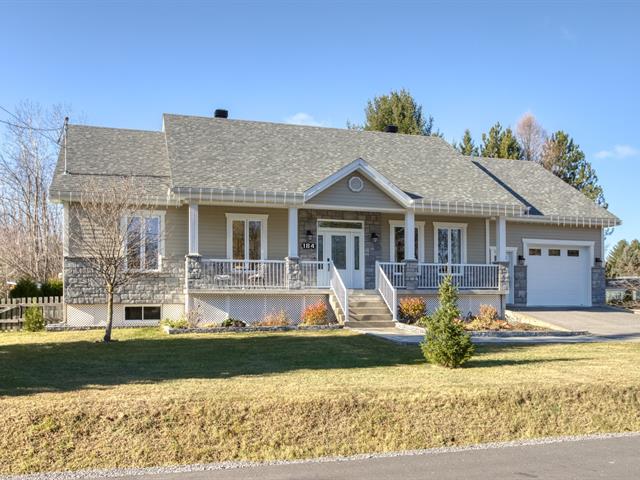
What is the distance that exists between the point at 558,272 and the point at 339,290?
10451 millimetres

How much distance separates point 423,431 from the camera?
29.3 feet

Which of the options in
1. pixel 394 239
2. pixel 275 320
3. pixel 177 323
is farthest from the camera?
pixel 394 239

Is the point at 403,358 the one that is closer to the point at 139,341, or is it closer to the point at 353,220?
the point at 139,341

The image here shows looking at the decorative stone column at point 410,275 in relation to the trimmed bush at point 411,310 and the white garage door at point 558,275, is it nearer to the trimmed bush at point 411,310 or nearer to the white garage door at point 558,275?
the trimmed bush at point 411,310

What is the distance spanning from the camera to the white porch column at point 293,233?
66.5 ft

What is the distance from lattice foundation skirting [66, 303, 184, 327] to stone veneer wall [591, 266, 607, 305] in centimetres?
1594

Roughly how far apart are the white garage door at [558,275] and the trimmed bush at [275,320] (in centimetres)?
1054

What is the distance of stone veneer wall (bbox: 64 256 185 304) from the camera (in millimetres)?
19719

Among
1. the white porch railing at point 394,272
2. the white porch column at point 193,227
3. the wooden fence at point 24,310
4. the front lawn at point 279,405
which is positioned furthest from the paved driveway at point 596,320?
the wooden fence at point 24,310

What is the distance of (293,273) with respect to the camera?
20281 millimetres

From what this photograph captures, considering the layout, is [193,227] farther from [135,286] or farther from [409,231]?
[409,231]

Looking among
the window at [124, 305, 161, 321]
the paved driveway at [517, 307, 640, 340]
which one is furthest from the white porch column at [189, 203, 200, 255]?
the paved driveway at [517, 307, 640, 340]

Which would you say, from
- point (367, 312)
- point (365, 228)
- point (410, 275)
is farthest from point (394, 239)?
point (367, 312)

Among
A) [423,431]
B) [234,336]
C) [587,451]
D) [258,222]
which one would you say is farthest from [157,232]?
[587,451]
